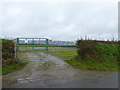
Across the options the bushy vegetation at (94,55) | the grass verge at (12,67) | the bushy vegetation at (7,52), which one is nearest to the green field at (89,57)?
the bushy vegetation at (94,55)

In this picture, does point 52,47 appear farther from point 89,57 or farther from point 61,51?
point 89,57

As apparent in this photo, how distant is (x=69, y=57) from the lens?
9148mm

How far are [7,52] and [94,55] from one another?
6760 millimetres

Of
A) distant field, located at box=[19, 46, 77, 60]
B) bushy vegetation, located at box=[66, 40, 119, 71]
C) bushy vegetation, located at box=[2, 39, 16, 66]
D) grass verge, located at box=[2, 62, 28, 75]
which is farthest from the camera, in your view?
distant field, located at box=[19, 46, 77, 60]

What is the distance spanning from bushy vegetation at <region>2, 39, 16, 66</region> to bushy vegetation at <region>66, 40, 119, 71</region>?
4466 mm

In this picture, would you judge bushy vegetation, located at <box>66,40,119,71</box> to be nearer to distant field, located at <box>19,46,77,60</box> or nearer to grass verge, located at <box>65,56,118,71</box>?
grass verge, located at <box>65,56,118,71</box>

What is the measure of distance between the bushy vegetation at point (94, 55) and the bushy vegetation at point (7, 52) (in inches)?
176

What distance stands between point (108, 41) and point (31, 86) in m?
8.66

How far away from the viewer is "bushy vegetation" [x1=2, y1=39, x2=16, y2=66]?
6734mm

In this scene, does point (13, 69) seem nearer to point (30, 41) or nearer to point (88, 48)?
point (30, 41)

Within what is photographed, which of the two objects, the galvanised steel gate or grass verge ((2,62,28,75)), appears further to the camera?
the galvanised steel gate

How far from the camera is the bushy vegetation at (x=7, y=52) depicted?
673cm

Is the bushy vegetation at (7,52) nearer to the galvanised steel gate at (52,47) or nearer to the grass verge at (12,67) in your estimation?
the grass verge at (12,67)

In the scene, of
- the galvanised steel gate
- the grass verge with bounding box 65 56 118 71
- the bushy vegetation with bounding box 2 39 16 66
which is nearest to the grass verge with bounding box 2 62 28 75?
the bushy vegetation with bounding box 2 39 16 66
